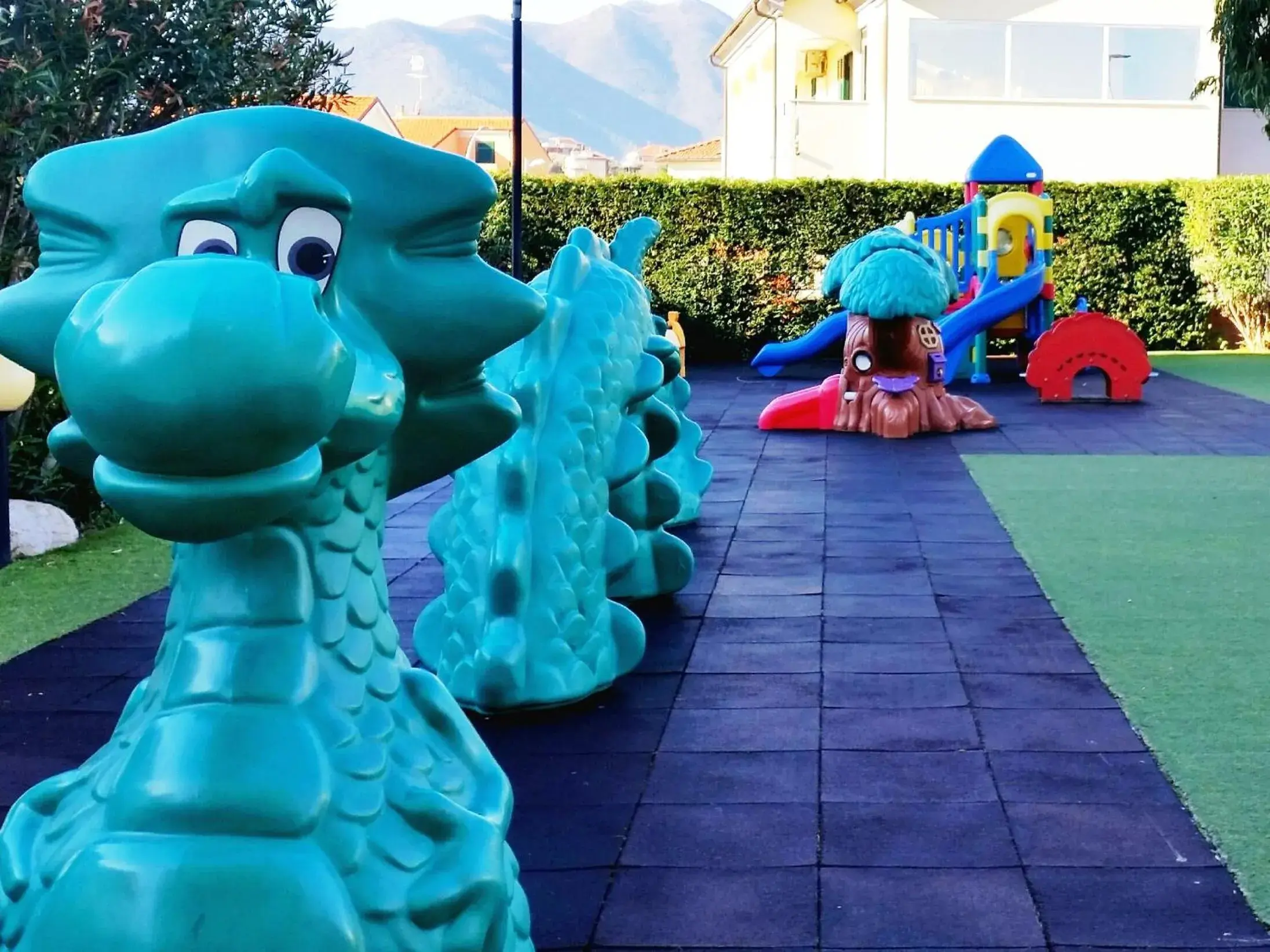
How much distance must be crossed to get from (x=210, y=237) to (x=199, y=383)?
1.12 ft

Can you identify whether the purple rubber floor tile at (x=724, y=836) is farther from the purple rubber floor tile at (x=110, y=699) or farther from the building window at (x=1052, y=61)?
the building window at (x=1052, y=61)

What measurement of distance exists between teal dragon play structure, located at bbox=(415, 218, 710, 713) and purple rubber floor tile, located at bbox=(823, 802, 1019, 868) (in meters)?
0.98

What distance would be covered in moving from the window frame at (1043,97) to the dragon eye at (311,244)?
66.5ft

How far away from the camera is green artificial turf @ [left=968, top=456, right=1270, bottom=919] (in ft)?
10.8

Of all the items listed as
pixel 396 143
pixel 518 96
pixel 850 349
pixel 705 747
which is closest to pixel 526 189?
pixel 850 349

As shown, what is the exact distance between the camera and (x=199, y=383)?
128 centimetres

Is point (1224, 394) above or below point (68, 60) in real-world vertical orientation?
below

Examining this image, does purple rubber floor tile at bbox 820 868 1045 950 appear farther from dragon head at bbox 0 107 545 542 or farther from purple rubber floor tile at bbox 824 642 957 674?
purple rubber floor tile at bbox 824 642 957 674

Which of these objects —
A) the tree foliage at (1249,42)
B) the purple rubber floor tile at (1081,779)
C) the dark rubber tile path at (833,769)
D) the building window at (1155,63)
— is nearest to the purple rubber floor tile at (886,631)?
the dark rubber tile path at (833,769)

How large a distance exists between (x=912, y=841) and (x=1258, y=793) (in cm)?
85

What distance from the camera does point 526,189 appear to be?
54.2 feet

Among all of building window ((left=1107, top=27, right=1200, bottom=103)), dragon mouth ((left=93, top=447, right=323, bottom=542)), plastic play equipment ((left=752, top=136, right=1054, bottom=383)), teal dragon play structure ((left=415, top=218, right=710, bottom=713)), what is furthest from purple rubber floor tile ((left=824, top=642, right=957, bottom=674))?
building window ((left=1107, top=27, right=1200, bottom=103))

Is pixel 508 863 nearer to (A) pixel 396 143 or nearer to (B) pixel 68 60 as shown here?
(A) pixel 396 143

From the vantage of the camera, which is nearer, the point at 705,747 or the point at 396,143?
the point at 396,143
